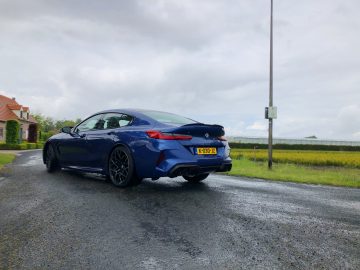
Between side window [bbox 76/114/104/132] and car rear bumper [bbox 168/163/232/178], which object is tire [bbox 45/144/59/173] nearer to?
side window [bbox 76/114/104/132]

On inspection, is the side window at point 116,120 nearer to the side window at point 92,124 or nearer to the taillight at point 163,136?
the side window at point 92,124

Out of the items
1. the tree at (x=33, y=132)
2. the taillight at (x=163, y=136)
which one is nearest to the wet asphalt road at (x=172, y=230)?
the taillight at (x=163, y=136)

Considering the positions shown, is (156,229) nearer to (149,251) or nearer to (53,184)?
(149,251)

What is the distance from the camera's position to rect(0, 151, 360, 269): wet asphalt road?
2895 millimetres

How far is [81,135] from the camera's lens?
7461mm

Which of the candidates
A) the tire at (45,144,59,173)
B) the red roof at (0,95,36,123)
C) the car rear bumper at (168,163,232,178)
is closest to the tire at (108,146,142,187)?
the car rear bumper at (168,163,232,178)

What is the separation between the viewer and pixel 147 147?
19.0 feet

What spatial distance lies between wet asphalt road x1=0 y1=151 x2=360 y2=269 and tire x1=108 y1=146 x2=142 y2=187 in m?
0.19

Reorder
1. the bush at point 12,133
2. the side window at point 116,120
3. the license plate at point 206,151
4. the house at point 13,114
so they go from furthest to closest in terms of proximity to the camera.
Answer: the house at point 13,114
the bush at point 12,133
the side window at point 116,120
the license plate at point 206,151

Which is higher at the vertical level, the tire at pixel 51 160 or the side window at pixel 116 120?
the side window at pixel 116 120

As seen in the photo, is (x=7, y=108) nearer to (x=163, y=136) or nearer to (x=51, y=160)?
(x=51, y=160)

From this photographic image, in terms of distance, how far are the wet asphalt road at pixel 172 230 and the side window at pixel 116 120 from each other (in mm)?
1260

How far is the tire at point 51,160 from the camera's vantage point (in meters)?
8.57

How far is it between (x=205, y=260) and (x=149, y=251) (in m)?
0.52
